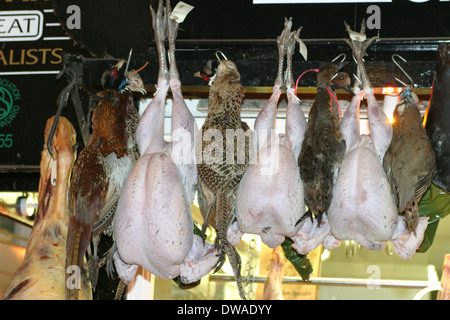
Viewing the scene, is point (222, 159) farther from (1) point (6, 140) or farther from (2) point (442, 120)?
(1) point (6, 140)

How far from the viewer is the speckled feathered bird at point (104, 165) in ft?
7.19

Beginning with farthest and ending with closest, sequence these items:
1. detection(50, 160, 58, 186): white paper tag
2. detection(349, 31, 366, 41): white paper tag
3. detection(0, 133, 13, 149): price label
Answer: detection(0, 133, 13, 149): price label
detection(50, 160, 58, 186): white paper tag
detection(349, 31, 366, 41): white paper tag

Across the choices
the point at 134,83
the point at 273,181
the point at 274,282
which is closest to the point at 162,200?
the point at 273,181

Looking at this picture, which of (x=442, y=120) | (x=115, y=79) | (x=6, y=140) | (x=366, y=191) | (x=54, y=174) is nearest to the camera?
(x=366, y=191)

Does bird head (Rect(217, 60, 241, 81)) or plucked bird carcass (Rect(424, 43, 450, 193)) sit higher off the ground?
bird head (Rect(217, 60, 241, 81))

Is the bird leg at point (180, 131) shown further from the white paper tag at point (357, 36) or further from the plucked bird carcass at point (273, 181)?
the white paper tag at point (357, 36)

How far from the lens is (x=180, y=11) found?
220 centimetres

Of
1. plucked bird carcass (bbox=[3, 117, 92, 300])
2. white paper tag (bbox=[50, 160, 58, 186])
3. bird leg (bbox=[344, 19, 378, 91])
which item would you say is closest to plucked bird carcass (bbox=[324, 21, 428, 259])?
bird leg (bbox=[344, 19, 378, 91])

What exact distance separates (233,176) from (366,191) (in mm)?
434

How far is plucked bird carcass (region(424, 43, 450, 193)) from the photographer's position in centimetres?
215

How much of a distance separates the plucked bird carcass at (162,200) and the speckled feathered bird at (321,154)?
0.39 metres

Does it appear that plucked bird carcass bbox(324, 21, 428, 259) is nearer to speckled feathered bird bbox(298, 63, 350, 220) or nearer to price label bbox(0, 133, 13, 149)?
speckled feathered bird bbox(298, 63, 350, 220)

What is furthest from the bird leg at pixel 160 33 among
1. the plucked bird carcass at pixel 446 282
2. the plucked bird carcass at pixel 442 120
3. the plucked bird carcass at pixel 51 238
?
the plucked bird carcass at pixel 446 282

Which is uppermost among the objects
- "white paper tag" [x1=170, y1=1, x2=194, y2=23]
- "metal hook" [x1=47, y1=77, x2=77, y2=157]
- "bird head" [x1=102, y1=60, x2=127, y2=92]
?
"white paper tag" [x1=170, y1=1, x2=194, y2=23]
